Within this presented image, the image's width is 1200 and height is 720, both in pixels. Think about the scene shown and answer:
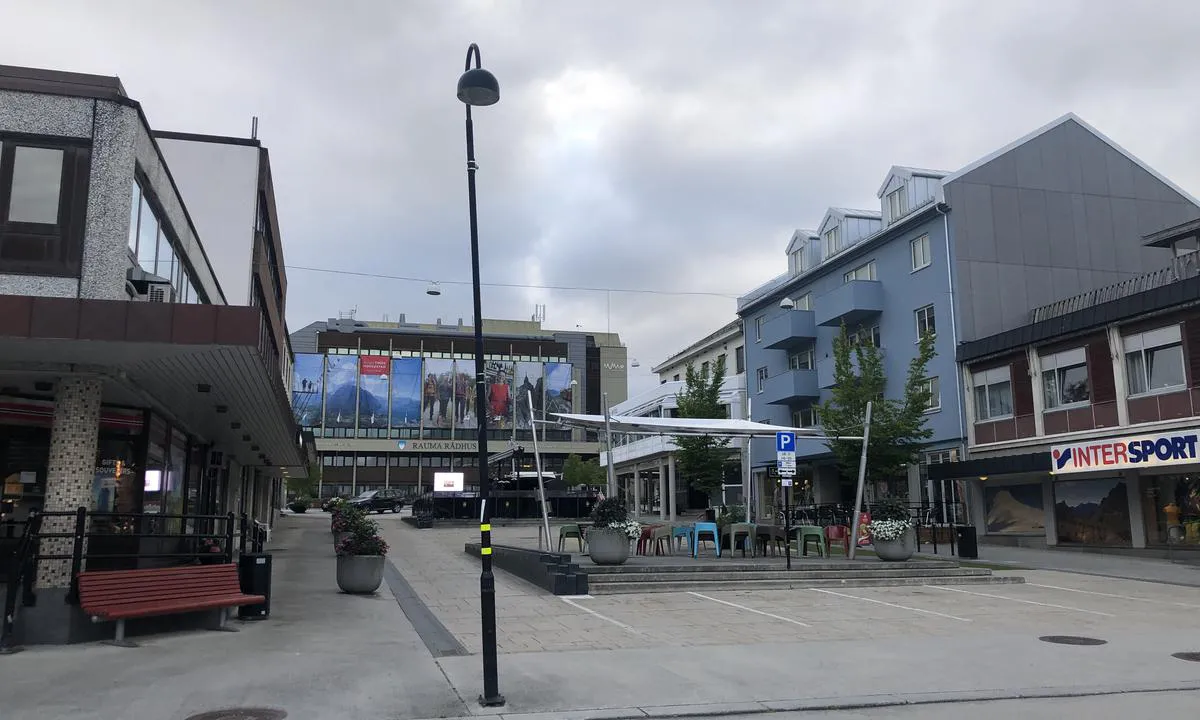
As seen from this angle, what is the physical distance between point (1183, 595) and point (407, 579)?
1509cm

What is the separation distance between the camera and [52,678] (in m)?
8.45

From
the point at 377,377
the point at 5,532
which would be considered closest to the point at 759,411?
the point at 5,532

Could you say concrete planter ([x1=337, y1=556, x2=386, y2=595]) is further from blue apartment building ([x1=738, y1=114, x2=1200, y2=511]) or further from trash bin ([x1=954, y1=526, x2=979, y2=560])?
blue apartment building ([x1=738, y1=114, x2=1200, y2=511])

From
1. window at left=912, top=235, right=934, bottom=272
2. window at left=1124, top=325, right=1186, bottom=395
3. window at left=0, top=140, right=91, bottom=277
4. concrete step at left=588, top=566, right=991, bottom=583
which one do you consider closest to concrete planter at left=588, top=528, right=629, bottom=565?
concrete step at left=588, top=566, right=991, bottom=583

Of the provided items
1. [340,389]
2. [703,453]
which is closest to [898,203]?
[703,453]

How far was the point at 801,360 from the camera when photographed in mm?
44188

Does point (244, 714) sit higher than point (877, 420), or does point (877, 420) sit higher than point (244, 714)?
point (877, 420)

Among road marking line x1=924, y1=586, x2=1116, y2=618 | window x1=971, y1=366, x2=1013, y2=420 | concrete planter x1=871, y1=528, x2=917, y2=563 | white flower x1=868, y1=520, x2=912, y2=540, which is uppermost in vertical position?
window x1=971, y1=366, x2=1013, y2=420

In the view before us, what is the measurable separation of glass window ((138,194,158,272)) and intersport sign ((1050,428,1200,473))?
23497mm

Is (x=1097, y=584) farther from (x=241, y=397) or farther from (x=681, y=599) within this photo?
(x=241, y=397)

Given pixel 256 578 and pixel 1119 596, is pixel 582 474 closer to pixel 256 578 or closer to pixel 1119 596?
pixel 1119 596

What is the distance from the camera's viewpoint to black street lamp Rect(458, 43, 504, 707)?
7.79 meters

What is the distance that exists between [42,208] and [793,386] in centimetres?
3492

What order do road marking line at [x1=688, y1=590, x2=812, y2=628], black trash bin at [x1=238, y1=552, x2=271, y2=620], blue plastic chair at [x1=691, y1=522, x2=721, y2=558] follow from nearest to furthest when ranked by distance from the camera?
1. black trash bin at [x1=238, y1=552, x2=271, y2=620]
2. road marking line at [x1=688, y1=590, x2=812, y2=628]
3. blue plastic chair at [x1=691, y1=522, x2=721, y2=558]
